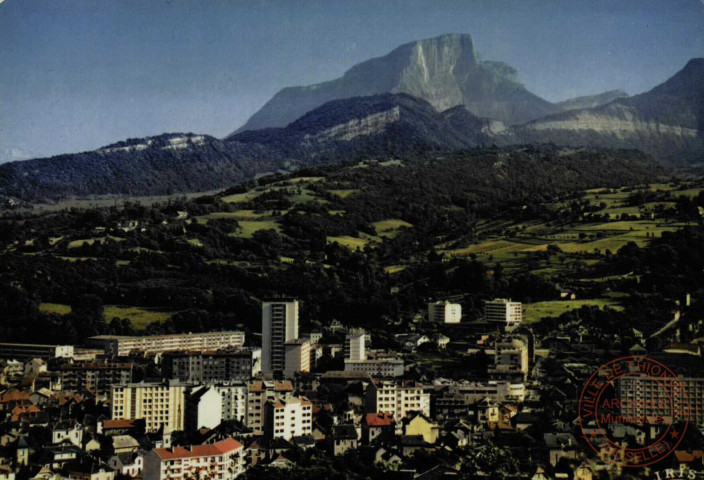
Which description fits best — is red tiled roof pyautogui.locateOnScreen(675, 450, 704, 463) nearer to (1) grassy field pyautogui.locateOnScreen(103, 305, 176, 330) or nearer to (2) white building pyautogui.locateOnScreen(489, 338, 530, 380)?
(2) white building pyautogui.locateOnScreen(489, 338, 530, 380)

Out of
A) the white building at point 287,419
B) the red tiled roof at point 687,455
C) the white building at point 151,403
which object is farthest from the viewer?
the white building at point 151,403

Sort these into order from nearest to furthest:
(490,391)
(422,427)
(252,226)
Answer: (422,427), (490,391), (252,226)

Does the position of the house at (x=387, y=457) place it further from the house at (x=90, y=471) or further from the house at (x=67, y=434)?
the house at (x=67, y=434)

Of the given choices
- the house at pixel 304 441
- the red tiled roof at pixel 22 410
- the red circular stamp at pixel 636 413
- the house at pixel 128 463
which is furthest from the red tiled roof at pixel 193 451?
the red circular stamp at pixel 636 413

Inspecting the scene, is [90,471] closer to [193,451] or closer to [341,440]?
[193,451]

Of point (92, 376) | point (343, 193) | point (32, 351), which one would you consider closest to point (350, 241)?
point (343, 193)

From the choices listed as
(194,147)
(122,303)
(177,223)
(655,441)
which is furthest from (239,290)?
(194,147)
